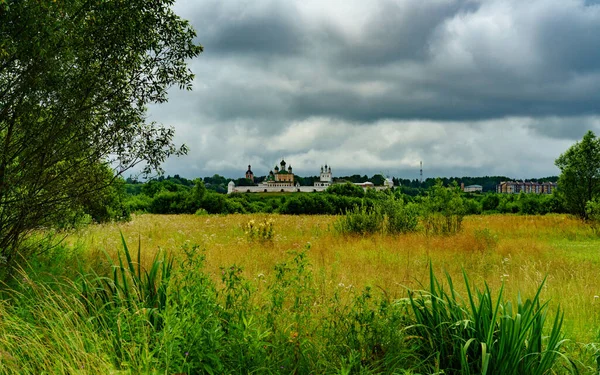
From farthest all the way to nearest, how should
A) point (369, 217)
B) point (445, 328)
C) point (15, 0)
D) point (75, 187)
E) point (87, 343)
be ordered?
point (369, 217) < point (75, 187) < point (15, 0) < point (445, 328) < point (87, 343)

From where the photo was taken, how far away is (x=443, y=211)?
53.1 ft

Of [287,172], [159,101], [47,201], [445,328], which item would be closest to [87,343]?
[445,328]

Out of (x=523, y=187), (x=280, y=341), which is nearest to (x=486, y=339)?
(x=280, y=341)

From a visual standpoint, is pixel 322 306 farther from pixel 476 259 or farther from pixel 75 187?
pixel 476 259

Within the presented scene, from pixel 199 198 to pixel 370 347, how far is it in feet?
107

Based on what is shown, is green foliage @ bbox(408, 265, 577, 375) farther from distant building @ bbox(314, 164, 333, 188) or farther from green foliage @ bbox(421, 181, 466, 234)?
distant building @ bbox(314, 164, 333, 188)

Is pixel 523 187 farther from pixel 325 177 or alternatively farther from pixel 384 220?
pixel 384 220

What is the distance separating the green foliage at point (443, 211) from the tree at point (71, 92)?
10.9 metres

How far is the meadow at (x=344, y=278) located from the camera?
152 inches

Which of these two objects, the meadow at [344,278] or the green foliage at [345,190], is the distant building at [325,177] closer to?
the green foliage at [345,190]

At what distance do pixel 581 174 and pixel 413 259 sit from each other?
1706 centimetres

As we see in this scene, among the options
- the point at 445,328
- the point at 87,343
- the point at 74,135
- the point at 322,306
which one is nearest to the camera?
the point at 87,343

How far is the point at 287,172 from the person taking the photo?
142 m

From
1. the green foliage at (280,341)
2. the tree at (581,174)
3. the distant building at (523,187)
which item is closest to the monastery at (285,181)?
the distant building at (523,187)
